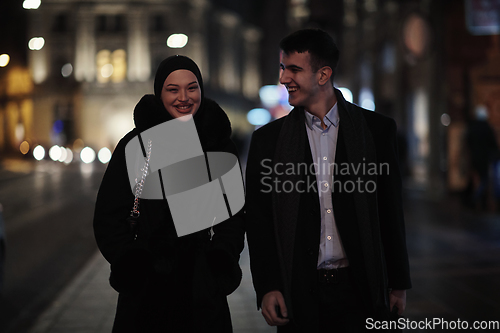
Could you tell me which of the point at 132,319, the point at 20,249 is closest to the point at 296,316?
the point at 132,319

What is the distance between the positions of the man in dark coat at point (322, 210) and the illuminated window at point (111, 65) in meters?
46.6

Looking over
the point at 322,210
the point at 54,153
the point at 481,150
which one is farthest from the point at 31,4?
the point at 54,153

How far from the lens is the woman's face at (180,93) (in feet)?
9.30

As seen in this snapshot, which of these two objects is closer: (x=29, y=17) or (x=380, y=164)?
(x=380, y=164)

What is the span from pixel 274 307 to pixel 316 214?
472 mm

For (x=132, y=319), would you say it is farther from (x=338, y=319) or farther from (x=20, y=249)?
(x=20, y=249)

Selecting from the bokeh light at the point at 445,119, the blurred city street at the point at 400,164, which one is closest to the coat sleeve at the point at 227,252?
the blurred city street at the point at 400,164

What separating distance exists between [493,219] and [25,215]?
1038cm

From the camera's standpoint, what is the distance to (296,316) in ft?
8.54

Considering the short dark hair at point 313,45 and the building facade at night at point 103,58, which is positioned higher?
the building facade at night at point 103,58

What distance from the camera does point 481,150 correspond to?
40.6ft

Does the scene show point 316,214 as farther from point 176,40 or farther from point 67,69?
point 67,69

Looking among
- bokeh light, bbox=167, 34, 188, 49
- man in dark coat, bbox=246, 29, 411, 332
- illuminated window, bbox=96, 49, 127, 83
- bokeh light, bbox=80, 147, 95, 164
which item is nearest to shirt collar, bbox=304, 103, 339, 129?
man in dark coat, bbox=246, 29, 411, 332

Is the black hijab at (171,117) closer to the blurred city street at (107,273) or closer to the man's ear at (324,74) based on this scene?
the man's ear at (324,74)
